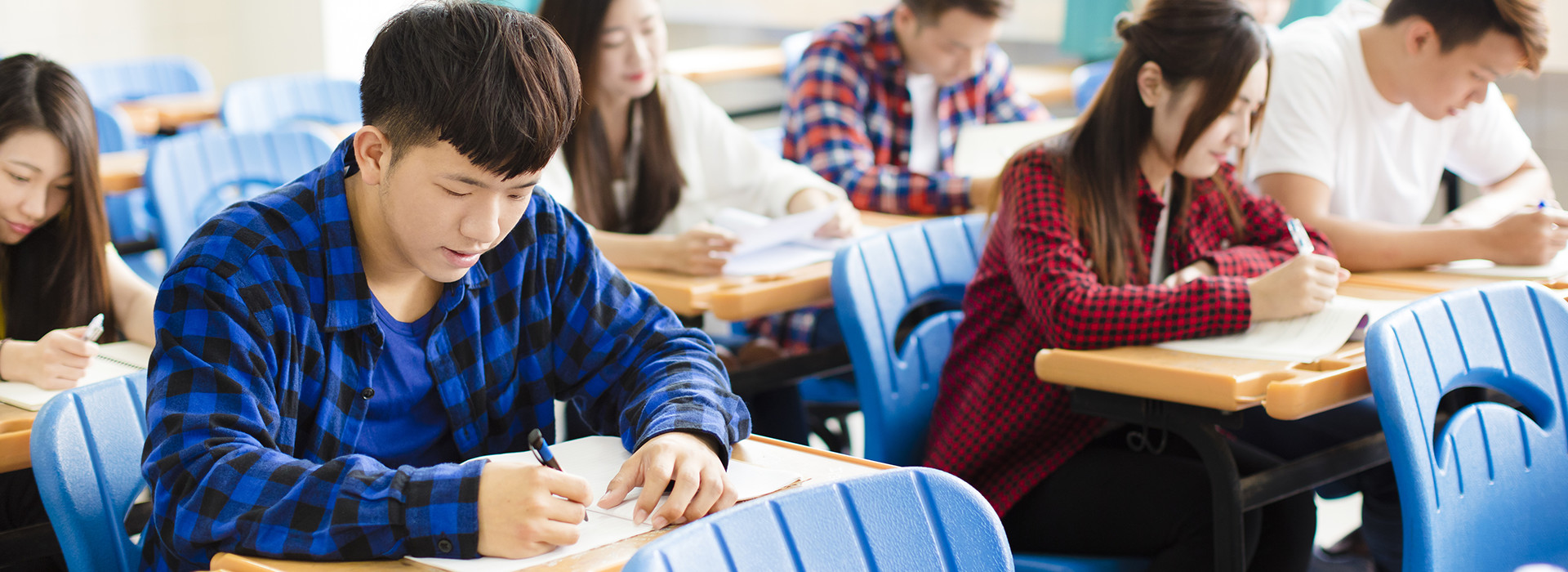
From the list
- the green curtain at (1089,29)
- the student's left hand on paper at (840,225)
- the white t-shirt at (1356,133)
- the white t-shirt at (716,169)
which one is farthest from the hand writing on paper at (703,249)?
the green curtain at (1089,29)

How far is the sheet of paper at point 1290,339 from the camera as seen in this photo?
146 cm

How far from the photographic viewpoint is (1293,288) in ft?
5.12

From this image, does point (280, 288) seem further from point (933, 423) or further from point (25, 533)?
point (933, 423)

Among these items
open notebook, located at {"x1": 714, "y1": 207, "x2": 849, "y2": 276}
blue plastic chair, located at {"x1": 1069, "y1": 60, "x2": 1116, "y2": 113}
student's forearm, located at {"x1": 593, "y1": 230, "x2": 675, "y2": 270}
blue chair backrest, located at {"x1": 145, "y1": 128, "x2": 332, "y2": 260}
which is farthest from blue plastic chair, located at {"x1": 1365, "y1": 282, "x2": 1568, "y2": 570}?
blue plastic chair, located at {"x1": 1069, "y1": 60, "x2": 1116, "y2": 113}

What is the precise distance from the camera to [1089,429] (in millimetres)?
1637

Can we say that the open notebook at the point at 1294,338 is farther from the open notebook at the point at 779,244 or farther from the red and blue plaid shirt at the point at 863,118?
the red and blue plaid shirt at the point at 863,118

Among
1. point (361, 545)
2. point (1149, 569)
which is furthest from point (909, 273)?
point (361, 545)

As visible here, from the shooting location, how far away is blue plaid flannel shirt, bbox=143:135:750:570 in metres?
0.92

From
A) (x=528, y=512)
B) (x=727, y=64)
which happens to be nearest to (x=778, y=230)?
(x=528, y=512)

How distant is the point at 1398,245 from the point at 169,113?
11.8 ft

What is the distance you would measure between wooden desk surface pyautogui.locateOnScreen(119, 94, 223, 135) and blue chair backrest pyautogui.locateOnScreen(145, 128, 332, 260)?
1.23 metres

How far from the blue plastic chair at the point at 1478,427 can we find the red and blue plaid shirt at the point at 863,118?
131 cm

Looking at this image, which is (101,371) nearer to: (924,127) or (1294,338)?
(1294,338)

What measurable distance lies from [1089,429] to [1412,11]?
933 mm
